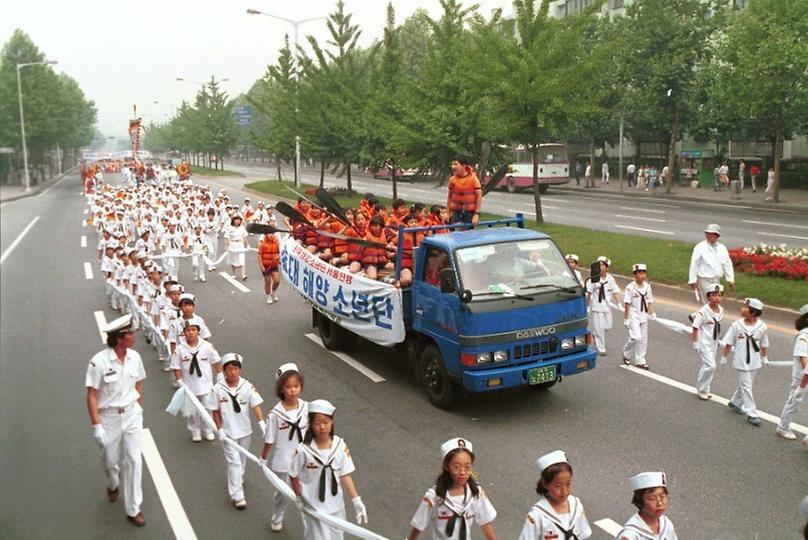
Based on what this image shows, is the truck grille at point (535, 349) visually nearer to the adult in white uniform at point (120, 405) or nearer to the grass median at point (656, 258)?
the adult in white uniform at point (120, 405)

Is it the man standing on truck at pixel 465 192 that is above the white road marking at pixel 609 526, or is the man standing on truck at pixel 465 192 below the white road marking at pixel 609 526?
above

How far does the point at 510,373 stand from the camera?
802cm

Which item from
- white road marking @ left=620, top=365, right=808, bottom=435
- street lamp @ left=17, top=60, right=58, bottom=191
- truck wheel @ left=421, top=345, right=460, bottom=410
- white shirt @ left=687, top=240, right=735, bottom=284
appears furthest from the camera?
white shirt @ left=687, top=240, right=735, bottom=284

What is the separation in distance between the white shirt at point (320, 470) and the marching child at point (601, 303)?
20.9ft

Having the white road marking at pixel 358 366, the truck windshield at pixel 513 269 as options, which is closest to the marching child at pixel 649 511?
the truck windshield at pixel 513 269

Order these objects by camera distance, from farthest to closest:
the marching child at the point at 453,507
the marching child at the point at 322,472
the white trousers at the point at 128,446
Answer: the white trousers at the point at 128,446 < the marching child at the point at 322,472 < the marching child at the point at 453,507

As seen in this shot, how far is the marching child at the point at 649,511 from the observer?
4129 millimetres

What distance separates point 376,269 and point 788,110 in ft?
80.8

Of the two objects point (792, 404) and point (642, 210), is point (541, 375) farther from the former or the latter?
point (642, 210)

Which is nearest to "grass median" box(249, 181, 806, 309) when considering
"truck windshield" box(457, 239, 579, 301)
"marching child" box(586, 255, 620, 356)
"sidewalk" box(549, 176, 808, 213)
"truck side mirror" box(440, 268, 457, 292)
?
"marching child" box(586, 255, 620, 356)

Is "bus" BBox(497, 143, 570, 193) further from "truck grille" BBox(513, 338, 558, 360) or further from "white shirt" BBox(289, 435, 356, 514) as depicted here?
"white shirt" BBox(289, 435, 356, 514)

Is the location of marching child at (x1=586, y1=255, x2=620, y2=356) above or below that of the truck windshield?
below

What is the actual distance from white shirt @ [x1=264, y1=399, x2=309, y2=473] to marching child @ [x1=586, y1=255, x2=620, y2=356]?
233 inches

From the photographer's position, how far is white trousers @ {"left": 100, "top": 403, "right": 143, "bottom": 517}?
599cm
